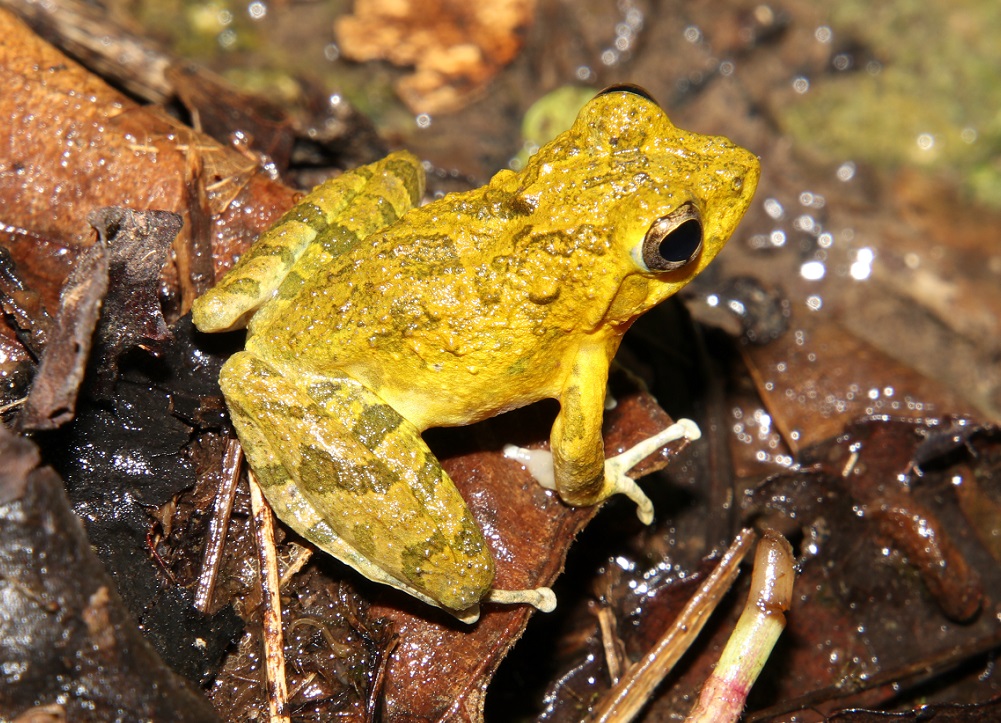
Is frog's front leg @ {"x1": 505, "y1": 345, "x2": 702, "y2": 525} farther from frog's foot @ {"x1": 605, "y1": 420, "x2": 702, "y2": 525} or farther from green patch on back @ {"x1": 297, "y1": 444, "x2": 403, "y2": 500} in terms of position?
green patch on back @ {"x1": 297, "y1": 444, "x2": 403, "y2": 500}

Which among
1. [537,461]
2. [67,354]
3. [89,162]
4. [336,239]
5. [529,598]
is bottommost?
[529,598]

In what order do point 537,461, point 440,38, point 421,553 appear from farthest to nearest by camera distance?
point 440,38
point 537,461
point 421,553

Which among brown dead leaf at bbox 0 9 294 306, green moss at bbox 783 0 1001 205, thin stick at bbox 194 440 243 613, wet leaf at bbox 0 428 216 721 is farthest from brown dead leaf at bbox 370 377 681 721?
green moss at bbox 783 0 1001 205

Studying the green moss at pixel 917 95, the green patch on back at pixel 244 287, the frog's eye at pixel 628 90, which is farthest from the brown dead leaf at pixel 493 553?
the green moss at pixel 917 95

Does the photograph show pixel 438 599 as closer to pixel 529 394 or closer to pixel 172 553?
pixel 529 394

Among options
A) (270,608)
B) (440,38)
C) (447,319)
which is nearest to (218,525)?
(270,608)

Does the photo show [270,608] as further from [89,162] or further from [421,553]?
[89,162]

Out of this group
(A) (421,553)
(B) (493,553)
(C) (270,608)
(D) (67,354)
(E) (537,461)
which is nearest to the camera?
(D) (67,354)
